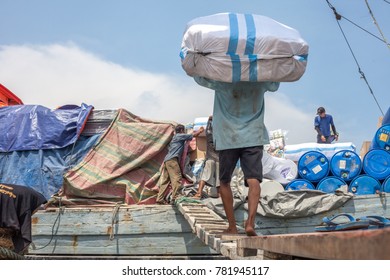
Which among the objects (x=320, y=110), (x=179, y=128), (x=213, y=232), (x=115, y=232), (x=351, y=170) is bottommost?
(x=115, y=232)

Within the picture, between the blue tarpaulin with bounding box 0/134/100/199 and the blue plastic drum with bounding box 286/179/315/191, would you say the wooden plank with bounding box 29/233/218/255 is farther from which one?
the blue plastic drum with bounding box 286/179/315/191

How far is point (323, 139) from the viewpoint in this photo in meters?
9.65

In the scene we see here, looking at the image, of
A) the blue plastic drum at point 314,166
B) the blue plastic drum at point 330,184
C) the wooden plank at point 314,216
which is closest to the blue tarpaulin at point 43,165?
the wooden plank at point 314,216

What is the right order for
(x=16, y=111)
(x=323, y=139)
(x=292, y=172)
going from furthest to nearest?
(x=323, y=139) < (x=16, y=111) < (x=292, y=172)

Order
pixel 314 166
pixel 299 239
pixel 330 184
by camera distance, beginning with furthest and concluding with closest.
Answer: pixel 314 166, pixel 330 184, pixel 299 239

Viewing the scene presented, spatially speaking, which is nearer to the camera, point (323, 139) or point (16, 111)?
point (16, 111)

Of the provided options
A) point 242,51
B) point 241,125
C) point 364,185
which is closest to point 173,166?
point 364,185

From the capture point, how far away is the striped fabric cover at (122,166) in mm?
7113

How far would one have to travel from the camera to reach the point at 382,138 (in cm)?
682

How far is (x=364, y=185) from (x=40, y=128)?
4.89 meters

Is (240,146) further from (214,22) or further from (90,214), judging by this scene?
(90,214)

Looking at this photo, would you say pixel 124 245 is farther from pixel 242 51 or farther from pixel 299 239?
pixel 299 239
